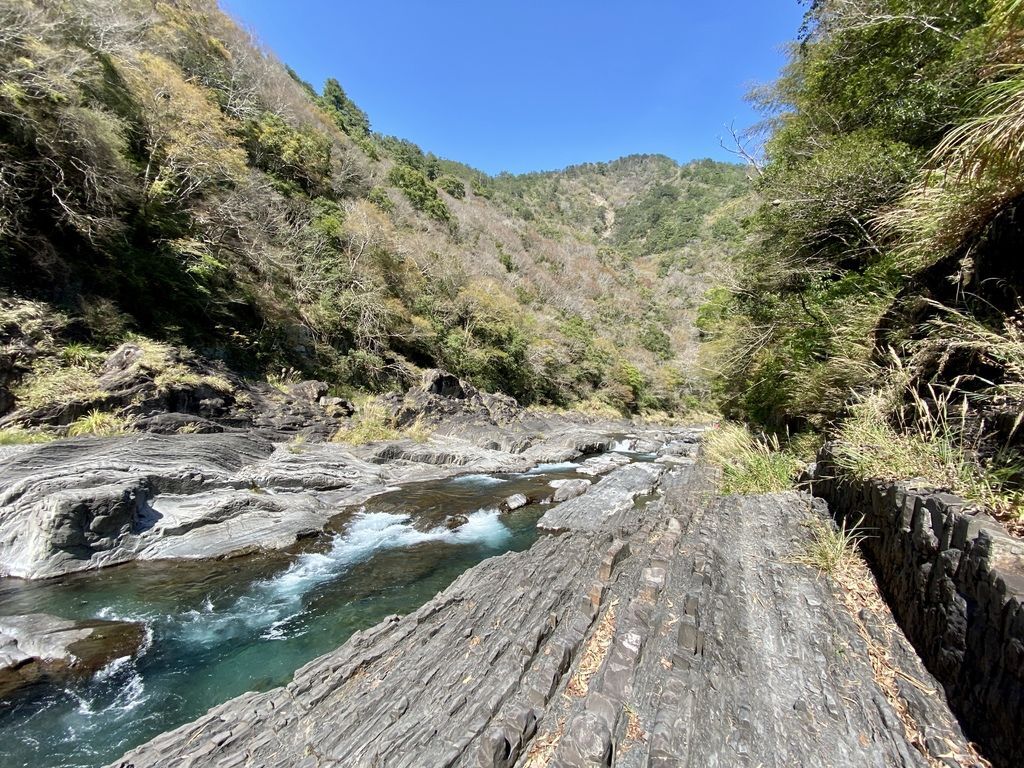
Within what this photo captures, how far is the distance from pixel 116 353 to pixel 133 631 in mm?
7411

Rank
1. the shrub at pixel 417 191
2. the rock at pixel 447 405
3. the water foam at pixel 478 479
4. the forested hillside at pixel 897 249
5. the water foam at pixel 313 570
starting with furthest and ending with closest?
the shrub at pixel 417 191
the rock at pixel 447 405
the water foam at pixel 478 479
the water foam at pixel 313 570
the forested hillside at pixel 897 249

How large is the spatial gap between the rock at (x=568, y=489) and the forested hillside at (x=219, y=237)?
771 cm

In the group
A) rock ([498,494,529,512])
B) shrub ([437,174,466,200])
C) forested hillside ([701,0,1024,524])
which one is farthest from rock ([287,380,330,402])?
shrub ([437,174,466,200])

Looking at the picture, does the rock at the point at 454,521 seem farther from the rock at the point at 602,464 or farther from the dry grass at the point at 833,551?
the dry grass at the point at 833,551

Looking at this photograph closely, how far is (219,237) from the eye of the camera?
13281 mm

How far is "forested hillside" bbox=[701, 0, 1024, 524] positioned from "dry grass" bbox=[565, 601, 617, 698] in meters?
2.61

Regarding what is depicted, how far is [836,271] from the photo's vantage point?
757 centimetres

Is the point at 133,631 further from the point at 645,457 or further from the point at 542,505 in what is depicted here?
the point at 645,457

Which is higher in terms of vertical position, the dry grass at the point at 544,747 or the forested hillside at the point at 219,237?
the forested hillside at the point at 219,237

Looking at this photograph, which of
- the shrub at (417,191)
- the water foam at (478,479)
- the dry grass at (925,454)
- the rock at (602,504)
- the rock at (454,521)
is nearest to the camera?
the dry grass at (925,454)

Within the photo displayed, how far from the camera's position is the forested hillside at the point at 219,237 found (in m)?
8.56

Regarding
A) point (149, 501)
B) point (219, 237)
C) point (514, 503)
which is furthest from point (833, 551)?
point (219, 237)

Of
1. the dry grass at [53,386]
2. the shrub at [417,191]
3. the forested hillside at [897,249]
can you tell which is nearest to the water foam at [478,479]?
the forested hillside at [897,249]

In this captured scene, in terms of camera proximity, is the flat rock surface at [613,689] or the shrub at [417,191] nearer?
the flat rock surface at [613,689]
